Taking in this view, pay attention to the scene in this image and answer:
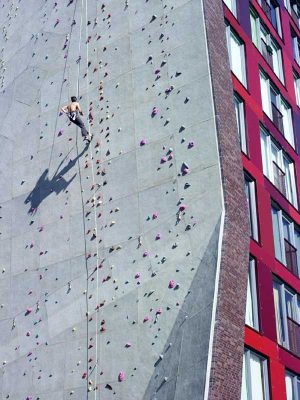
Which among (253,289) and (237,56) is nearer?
(253,289)

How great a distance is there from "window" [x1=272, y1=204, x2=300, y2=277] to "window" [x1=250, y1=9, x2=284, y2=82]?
22.8 ft

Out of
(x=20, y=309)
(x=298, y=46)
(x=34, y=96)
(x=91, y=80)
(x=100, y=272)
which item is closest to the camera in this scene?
(x=100, y=272)

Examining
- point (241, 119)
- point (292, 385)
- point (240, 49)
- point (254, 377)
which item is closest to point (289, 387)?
point (292, 385)

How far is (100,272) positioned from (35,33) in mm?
10931

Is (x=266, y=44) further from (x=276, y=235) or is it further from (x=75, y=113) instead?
(x=75, y=113)

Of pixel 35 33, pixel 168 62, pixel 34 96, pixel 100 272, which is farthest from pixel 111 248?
pixel 35 33

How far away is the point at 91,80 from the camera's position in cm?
2280

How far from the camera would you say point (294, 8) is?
111ft

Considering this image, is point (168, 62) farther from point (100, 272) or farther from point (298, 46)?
point (298, 46)

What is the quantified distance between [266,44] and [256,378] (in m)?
14.3

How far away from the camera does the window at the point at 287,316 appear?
21594 mm

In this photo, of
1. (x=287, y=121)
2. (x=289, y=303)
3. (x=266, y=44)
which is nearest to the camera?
(x=289, y=303)

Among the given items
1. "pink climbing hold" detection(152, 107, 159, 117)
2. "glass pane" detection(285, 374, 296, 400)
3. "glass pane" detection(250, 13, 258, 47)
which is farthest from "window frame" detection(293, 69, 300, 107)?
"glass pane" detection(285, 374, 296, 400)

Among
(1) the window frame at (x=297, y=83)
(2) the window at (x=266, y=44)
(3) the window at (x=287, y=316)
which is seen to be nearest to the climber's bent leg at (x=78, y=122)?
(3) the window at (x=287, y=316)
